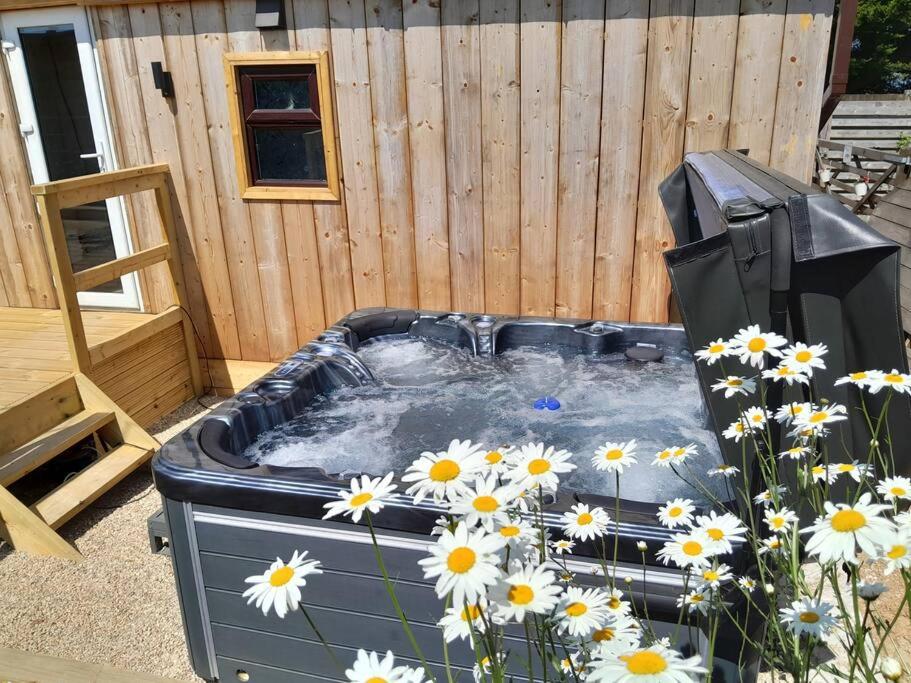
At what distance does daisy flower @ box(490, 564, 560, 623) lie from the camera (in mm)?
681

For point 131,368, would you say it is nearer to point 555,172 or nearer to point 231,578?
point 231,578

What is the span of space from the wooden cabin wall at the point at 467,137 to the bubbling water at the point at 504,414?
516mm

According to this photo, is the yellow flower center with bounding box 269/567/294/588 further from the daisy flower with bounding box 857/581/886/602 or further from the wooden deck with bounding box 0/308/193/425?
the wooden deck with bounding box 0/308/193/425

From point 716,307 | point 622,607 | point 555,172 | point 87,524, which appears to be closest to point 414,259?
point 555,172

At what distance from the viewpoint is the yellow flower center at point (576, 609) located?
2.56ft

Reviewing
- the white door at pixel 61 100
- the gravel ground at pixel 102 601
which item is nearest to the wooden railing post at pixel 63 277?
the gravel ground at pixel 102 601

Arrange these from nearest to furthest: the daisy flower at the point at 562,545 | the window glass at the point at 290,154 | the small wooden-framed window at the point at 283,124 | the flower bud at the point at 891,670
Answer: the flower bud at the point at 891,670 → the daisy flower at the point at 562,545 → the small wooden-framed window at the point at 283,124 → the window glass at the point at 290,154

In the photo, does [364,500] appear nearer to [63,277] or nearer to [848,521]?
[848,521]

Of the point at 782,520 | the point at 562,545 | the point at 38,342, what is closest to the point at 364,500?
the point at 562,545

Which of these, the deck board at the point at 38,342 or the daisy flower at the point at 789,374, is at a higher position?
the daisy flower at the point at 789,374

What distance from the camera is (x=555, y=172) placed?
3.42 m

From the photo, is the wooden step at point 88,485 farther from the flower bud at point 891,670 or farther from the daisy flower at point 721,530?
the flower bud at point 891,670

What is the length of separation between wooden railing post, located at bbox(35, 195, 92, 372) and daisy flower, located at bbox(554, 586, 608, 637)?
317 cm

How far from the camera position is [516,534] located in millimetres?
745
